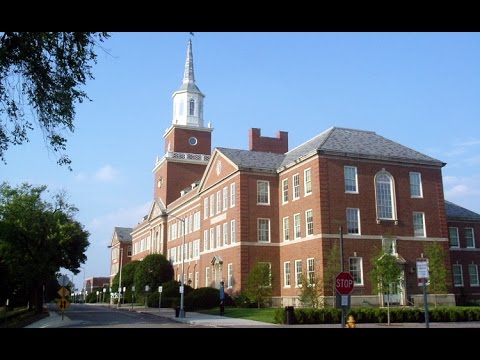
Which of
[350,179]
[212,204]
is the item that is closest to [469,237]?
[350,179]

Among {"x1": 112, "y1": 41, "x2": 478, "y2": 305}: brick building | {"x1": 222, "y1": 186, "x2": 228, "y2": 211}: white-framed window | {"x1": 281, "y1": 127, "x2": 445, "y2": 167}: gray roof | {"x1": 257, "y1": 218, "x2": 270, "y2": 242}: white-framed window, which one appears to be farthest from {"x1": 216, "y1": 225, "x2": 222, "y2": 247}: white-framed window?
{"x1": 281, "y1": 127, "x2": 445, "y2": 167}: gray roof

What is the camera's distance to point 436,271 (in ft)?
131

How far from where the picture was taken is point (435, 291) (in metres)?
40.3

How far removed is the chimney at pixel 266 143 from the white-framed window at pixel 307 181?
22.6 meters

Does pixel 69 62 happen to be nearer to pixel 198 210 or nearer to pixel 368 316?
pixel 368 316

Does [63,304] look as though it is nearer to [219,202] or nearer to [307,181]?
[307,181]

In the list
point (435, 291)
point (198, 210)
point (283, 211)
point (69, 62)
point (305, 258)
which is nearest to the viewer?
point (69, 62)

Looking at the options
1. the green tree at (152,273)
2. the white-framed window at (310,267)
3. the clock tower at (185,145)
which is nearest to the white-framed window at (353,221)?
the white-framed window at (310,267)

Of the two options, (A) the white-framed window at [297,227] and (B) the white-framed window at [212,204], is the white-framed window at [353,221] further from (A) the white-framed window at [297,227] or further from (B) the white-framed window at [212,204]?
(B) the white-framed window at [212,204]

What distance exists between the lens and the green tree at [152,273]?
221ft
